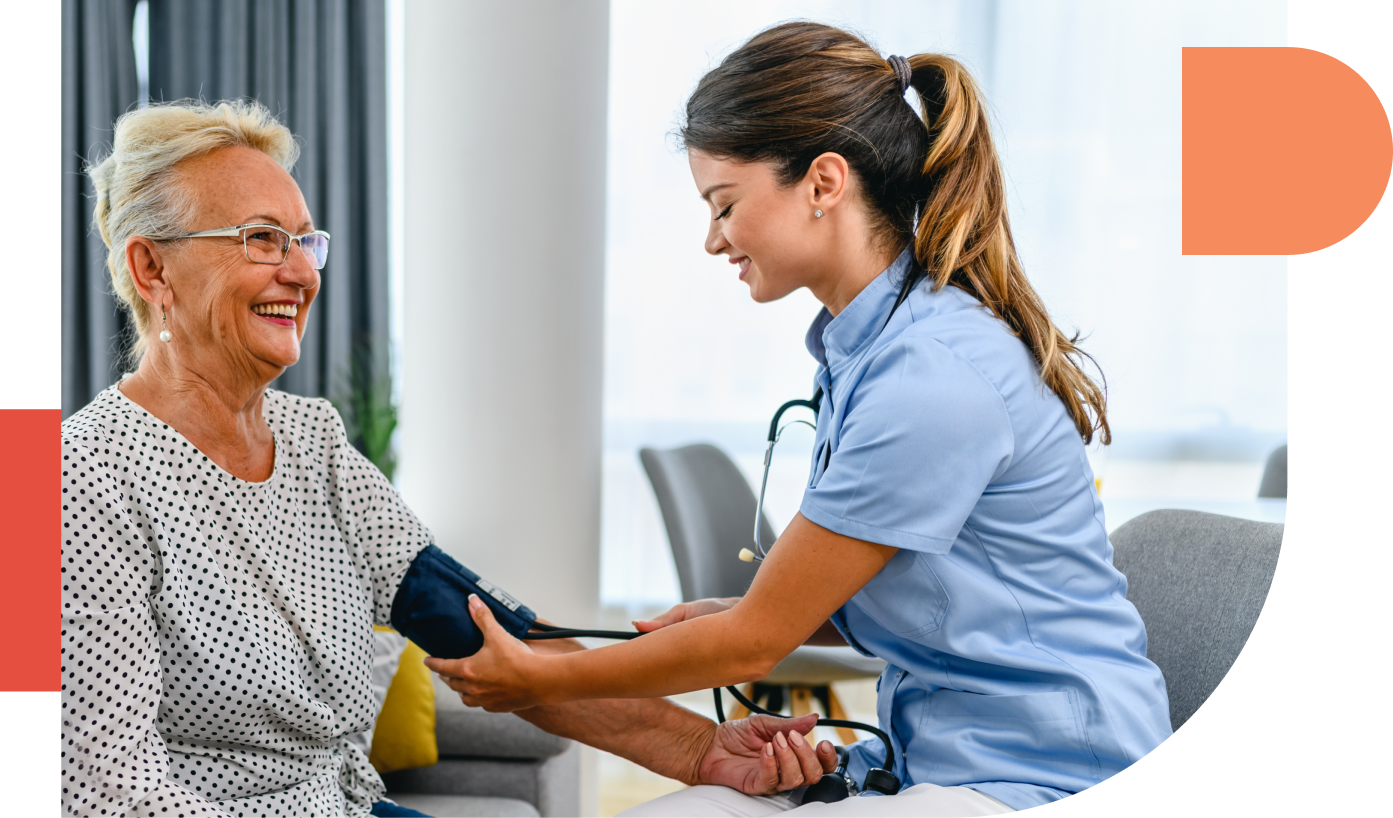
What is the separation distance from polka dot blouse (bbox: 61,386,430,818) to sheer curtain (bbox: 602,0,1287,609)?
223cm

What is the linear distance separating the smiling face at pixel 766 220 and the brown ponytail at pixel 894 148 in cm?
2

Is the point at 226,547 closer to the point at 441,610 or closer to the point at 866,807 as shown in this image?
the point at 441,610

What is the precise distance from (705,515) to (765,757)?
1.50m

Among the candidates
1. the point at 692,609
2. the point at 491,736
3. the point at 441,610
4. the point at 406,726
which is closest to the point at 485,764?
the point at 491,736

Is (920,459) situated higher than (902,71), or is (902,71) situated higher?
(902,71)

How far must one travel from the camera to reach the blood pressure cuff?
1.39 m

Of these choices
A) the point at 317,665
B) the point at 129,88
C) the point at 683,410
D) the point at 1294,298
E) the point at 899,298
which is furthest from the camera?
the point at 683,410

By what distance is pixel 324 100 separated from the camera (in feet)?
12.3

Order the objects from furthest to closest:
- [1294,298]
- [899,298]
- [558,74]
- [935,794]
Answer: [558,74]
[899,298]
[935,794]
[1294,298]

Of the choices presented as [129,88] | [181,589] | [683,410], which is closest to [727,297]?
[683,410]

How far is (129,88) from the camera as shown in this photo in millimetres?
3482

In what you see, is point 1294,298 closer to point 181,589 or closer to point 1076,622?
point 1076,622

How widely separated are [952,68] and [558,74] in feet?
4.54

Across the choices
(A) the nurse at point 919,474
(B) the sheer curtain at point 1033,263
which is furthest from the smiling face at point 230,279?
(B) the sheer curtain at point 1033,263
